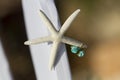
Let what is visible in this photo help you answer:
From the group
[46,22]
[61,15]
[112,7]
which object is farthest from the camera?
[112,7]

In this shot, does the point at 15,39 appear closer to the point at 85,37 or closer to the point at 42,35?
the point at 42,35

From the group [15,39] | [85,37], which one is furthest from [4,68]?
[85,37]

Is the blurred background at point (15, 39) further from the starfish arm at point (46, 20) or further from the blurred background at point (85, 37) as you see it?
the starfish arm at point (46, 20)

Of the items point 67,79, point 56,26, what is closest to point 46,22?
point 56,26

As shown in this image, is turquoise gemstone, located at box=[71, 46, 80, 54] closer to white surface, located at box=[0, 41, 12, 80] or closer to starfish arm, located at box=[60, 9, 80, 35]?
starfish arm, located at box=[60, 9, 80, 35]

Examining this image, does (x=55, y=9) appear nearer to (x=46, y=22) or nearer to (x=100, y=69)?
(x=46, y=22)

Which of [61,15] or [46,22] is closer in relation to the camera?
[46,22]

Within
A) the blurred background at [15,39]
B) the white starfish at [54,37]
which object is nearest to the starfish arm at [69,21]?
the white starfish at [54,37]

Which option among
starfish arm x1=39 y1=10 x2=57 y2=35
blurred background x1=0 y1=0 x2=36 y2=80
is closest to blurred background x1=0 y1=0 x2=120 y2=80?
blurred background x1=0 y1=0 x2=36 y2=80
